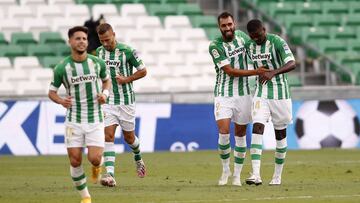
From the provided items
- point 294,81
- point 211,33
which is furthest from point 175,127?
point 211,33

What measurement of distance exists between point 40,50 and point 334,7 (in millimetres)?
9312

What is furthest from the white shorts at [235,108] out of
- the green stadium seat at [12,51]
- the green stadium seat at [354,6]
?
the green stadium seat at [354,6]

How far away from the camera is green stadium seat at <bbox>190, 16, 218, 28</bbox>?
101ft

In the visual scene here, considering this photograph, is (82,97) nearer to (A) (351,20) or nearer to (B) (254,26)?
(B) (254,26)

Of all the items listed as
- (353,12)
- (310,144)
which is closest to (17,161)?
(310,144)

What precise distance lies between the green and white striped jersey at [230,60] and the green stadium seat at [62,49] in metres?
13.0

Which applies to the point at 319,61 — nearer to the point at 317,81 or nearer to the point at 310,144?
the point at 317,81

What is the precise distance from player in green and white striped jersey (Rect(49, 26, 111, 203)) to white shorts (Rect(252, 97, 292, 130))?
3029 mm

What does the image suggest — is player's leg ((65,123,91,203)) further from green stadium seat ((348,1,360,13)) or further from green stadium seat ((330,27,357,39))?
green stadium seat ((348,1,360,13))

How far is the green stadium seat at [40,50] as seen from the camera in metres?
28.4

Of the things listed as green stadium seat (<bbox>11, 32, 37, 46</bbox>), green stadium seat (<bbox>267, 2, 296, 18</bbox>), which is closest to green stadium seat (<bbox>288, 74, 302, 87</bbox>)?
green stadium seat (<bbox>267, 2, 296, 18</bbox>)

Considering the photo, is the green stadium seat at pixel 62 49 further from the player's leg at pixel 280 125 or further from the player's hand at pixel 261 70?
the player's hand at pixel 261 70

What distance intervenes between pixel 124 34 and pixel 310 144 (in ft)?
21.5

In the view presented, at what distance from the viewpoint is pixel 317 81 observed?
30172mm
